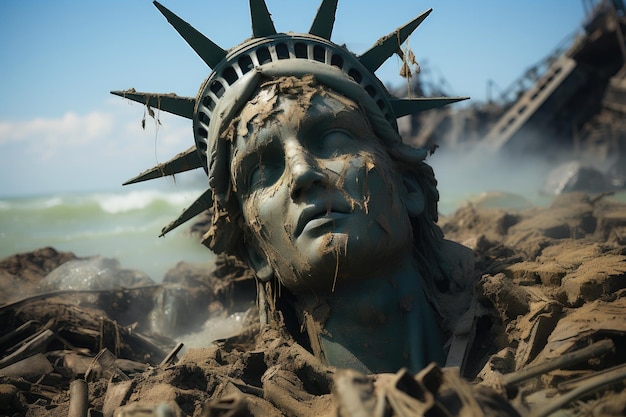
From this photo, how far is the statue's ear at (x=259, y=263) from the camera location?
4.75 m

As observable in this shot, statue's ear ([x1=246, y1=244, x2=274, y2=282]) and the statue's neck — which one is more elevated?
statue's ear ([x1=246, y1=244, x2=274, y2=282])

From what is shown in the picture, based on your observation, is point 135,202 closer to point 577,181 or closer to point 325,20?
point 577,181

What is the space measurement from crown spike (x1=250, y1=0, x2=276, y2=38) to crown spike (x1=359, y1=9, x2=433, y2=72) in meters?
0.82

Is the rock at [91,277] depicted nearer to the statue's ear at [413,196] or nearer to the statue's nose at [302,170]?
the statue's nose at [302,170]

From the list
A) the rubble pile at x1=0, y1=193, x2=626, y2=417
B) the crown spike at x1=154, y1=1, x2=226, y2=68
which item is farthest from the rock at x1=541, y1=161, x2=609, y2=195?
the crown spike at x1=154, y1=1, x2=226, y2=68

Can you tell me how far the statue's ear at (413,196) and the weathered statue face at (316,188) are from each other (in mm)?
148

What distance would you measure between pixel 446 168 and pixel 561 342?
71.5ft

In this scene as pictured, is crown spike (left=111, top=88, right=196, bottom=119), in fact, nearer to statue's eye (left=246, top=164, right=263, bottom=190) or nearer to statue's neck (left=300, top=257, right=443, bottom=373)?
statue's eye (left=246, top=164, right=263, bottom=190)

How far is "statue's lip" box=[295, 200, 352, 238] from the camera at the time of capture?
3.95 m

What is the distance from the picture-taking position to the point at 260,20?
4.90 m

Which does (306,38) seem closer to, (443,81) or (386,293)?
(386,293)

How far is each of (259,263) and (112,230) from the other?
2088cm

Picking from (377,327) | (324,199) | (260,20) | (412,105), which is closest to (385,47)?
(412,105)

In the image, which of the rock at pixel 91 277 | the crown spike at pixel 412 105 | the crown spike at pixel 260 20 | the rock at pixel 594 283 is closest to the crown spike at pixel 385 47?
the crown spike at pixel 412 105
